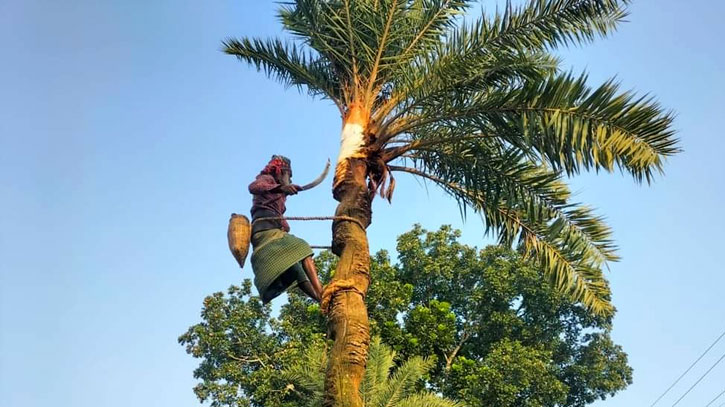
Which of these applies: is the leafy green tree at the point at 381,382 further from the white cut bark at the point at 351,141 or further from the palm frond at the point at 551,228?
the white cut bark at the point at 351,141

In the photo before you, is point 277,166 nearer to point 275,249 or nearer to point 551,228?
point 275,249

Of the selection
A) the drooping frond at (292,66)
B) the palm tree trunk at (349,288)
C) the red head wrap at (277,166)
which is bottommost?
the palm tree trunk at (349,288)

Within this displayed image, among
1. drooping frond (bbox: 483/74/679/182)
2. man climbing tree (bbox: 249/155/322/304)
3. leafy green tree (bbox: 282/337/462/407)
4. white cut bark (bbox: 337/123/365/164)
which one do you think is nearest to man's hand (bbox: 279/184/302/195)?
man climbing tree (bbox: 249/155/322/304)

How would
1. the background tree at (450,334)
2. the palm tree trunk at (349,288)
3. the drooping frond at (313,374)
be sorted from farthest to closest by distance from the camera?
the background tree at (450,334), the drooping frond at (313,374), the palm tree trunk at (349,288)

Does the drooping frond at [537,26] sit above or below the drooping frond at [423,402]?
above

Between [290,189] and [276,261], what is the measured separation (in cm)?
78

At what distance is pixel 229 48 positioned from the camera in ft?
30.5

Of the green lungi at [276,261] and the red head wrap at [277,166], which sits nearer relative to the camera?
the green lungi at [276,261]

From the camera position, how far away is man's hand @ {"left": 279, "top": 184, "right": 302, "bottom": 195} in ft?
22.5

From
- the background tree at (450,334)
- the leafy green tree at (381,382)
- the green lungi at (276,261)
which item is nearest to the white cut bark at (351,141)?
the green lungi at (276,261)

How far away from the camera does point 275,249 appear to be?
6.51m

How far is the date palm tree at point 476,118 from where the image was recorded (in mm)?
6469

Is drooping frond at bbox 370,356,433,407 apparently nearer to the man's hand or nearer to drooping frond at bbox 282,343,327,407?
drooping frond at bbox 282,343,327,407

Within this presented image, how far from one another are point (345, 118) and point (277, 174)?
1144 millimetres
